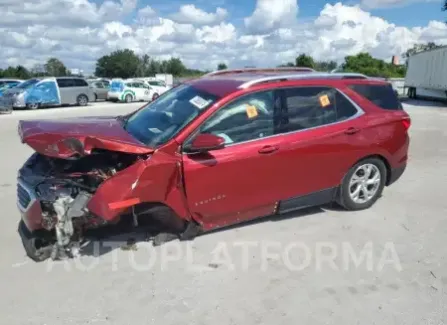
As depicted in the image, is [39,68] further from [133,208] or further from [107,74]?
[133,208]

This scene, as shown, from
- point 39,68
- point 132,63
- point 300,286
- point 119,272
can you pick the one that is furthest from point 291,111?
point 132,63

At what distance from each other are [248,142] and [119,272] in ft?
5.78

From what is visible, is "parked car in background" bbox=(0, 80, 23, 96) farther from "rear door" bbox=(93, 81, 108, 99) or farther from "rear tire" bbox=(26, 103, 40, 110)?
"rear door" bbox=(93, 81, 108, 99)

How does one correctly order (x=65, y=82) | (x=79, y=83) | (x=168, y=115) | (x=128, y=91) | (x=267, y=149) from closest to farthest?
(x=267, y=149) → (x=168, y=115) → (x=65, y=82) → (x=79, y=83) → (x=128, y=91)

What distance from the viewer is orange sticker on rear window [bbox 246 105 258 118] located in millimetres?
4609

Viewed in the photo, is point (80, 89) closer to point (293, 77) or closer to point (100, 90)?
point (100, 90)

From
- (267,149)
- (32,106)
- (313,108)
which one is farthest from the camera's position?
(32,106)

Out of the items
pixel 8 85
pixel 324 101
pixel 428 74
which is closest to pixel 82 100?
pixel 8 85

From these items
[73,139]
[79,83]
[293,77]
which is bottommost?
[79,83]

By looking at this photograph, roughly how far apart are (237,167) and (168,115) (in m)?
0.99

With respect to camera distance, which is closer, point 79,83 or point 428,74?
point 79,83

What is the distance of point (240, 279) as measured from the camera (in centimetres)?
387

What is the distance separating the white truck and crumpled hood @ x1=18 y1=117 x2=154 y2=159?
26.2 meters

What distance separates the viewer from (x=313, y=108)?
5.05 metres
